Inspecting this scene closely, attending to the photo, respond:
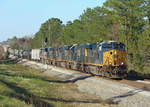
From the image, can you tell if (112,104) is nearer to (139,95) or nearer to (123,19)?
(139,95)

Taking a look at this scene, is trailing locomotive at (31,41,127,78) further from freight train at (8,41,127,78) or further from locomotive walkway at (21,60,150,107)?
locomotive walkway at (21,60,150,107)

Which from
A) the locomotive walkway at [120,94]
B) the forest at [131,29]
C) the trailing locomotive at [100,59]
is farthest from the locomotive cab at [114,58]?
the forest at [131,29]

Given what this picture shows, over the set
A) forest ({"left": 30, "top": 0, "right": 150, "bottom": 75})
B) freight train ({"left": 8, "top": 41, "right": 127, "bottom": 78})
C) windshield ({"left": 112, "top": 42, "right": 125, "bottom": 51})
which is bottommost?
freight train ({"left": 8, "top": 41, "right": 127, "bottom": 78})

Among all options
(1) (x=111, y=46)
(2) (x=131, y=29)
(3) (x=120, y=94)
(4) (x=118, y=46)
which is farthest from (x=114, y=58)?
(2) (x=131, y=29)

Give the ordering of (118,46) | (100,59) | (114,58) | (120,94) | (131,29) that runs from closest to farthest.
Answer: (120,94)
(114,58)
(118,46)
(100,59)
(131,29)

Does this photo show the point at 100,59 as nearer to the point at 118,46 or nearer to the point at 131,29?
the point at 118,46

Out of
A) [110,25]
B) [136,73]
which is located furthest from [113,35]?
[136,73]

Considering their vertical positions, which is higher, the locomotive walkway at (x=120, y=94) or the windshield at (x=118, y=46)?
the windshield at (x=118, y=46)

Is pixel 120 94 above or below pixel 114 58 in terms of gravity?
below

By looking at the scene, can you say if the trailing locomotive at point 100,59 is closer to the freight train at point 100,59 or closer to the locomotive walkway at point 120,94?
the freight train at point 100,59

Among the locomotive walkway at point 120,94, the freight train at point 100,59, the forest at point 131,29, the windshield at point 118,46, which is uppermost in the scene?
the forest at point 131,29

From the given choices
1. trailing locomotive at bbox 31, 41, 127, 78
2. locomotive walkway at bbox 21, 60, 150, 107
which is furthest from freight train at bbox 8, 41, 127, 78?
locomotive walkway at bbox 21, 60, 150, 107

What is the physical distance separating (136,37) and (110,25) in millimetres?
11004

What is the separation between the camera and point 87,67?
877 inches
